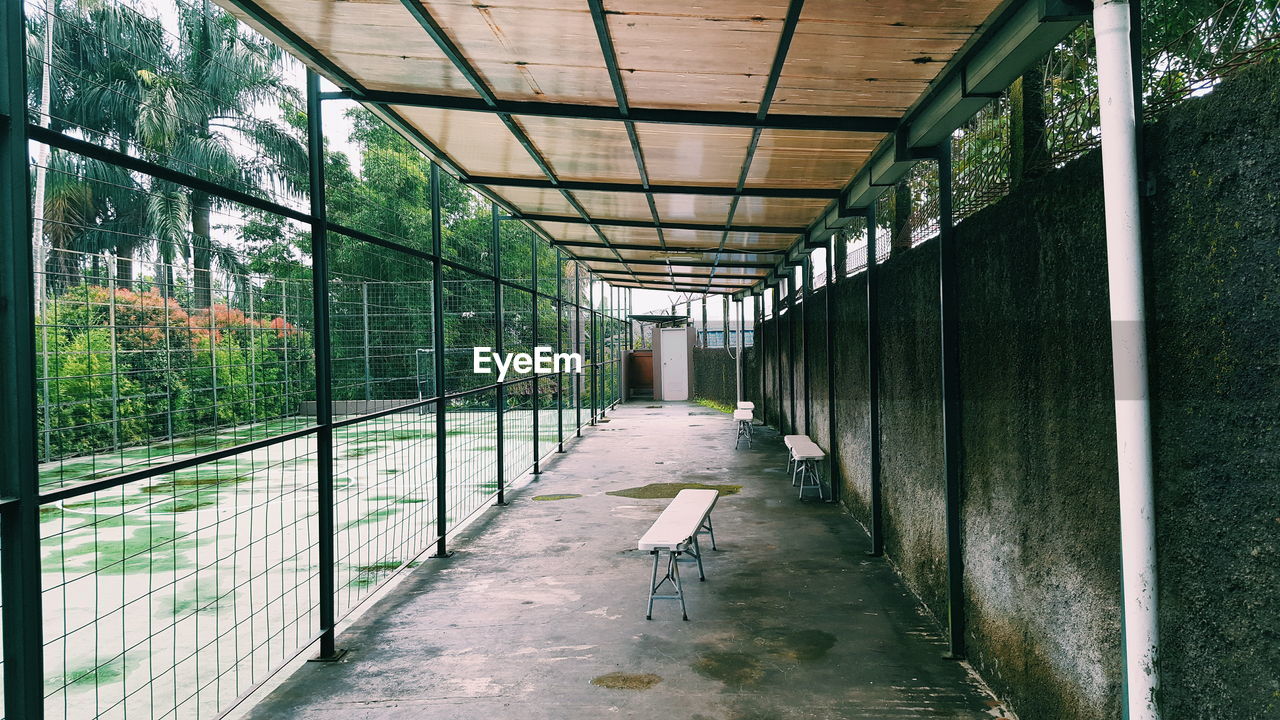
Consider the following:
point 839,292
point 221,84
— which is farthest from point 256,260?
point 839,292

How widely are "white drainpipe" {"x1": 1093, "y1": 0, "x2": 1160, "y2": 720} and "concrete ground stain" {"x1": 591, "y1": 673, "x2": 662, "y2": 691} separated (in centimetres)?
240

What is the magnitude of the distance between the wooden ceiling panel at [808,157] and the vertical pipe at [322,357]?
287 cm

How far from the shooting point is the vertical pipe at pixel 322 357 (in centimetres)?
435

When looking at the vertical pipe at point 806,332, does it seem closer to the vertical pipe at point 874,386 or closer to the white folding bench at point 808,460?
the white folding bench at point 808,460

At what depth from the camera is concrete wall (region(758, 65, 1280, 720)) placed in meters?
1.91

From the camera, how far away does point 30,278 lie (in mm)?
2357

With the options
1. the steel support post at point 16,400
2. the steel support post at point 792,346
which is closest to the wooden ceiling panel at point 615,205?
the steel support post at point 792,346

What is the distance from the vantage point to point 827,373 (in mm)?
9016

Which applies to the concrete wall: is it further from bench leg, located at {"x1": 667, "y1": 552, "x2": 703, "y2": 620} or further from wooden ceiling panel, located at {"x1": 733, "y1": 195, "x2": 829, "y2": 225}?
wooden ceiling panel, located at {"x1": 733, "y1": 195, "x2": 829, "y2": 225}

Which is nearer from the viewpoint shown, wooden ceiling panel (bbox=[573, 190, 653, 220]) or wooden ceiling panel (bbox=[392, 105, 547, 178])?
wooden ceiling panel (bbox=[392, 105, 547, 178])

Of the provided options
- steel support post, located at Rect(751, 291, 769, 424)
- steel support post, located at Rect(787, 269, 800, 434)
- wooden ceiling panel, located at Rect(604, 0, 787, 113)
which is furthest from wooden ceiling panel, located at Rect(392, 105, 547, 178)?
steel support post, located at Rect(751, 291, 769, 424)

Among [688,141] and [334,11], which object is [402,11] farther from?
[688,141]

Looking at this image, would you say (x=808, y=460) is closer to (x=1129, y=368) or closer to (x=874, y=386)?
(x=874, y=386)

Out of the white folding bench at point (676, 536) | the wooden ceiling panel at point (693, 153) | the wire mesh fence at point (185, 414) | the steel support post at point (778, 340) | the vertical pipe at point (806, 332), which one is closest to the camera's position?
the wire mesh fence at point (185, 414)
